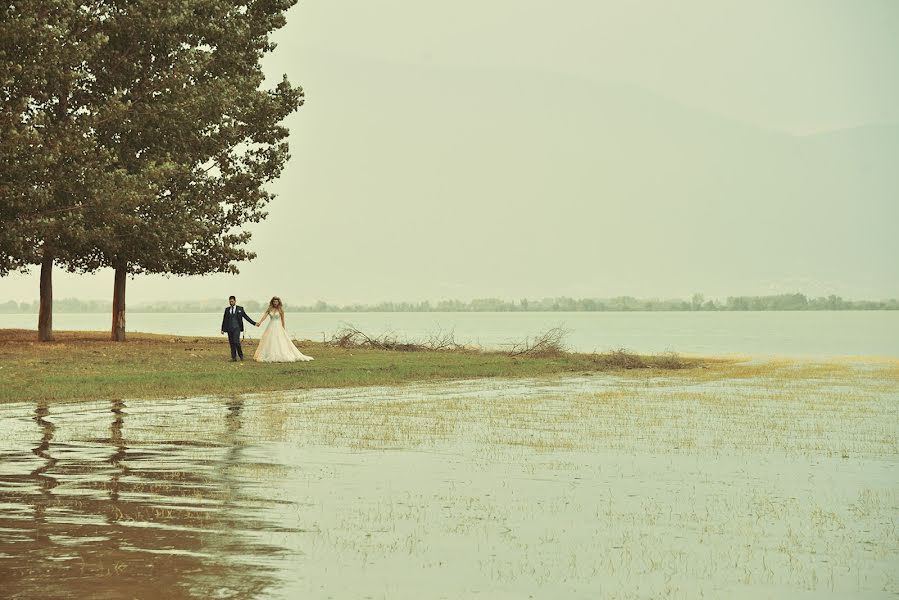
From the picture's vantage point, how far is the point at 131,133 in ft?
154

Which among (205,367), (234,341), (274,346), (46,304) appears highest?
(46,304)

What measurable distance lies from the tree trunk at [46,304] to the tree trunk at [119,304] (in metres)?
2.74

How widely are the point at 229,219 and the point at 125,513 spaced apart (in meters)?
40.2

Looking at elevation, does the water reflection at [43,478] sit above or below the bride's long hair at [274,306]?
below

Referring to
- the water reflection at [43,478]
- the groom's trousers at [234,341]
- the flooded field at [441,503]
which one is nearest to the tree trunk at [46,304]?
the groom's trousers at [234,341]

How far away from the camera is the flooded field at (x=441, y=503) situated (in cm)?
971

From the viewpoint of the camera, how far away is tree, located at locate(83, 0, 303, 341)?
45375 mm

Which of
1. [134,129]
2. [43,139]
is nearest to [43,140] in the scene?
[43,139]

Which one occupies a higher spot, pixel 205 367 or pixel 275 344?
pixel 275 344

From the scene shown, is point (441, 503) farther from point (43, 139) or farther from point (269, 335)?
Result: point (43, 139)

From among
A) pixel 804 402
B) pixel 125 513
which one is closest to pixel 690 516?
pixel 125 513

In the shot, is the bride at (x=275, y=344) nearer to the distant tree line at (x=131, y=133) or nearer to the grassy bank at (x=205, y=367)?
the grassy bank at (x=205, y=367)

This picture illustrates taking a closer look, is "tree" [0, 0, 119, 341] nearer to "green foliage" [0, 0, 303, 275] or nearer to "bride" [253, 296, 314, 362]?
"green foliage" [0, 0, 303, 275]

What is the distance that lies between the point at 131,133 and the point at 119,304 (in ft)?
27.6
